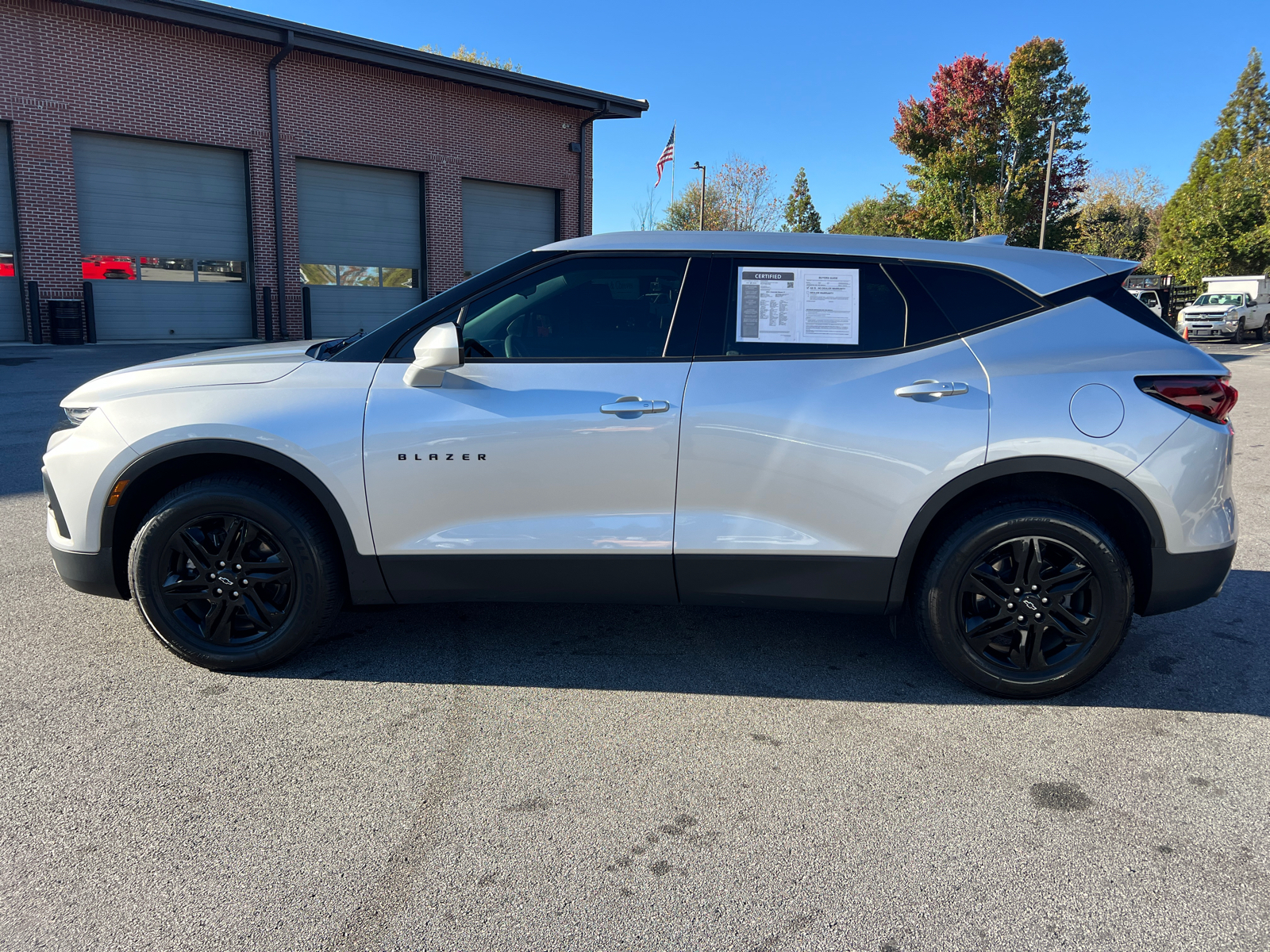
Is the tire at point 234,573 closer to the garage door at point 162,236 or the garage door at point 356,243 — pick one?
the garage door at point 162,236

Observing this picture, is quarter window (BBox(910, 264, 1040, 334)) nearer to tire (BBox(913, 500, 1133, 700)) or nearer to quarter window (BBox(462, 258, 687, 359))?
tire (BBox(913, 500, 1133, 700))

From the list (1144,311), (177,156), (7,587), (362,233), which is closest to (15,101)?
(177,156)

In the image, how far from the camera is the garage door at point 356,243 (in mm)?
24125

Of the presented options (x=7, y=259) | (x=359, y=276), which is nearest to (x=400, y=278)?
(x=359, y=276)

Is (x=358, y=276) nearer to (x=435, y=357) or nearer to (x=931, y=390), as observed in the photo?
(x=435, y=357)

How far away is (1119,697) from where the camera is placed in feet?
12.0

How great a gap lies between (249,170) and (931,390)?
22.9 meters

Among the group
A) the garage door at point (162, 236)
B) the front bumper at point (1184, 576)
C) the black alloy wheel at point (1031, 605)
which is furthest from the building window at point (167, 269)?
the front bumper at point (1184, 576)

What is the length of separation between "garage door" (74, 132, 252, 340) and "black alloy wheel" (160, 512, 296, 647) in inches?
809

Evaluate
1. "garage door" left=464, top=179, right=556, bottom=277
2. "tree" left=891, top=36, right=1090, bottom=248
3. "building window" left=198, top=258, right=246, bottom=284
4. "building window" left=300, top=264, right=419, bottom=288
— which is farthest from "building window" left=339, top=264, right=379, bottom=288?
"tree" left=891, top=36, right=1090, bottom=248

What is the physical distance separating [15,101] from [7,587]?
19.0 metres

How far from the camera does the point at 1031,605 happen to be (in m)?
3.48

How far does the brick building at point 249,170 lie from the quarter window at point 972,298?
2139cm

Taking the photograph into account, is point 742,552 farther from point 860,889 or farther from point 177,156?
point 177,156
